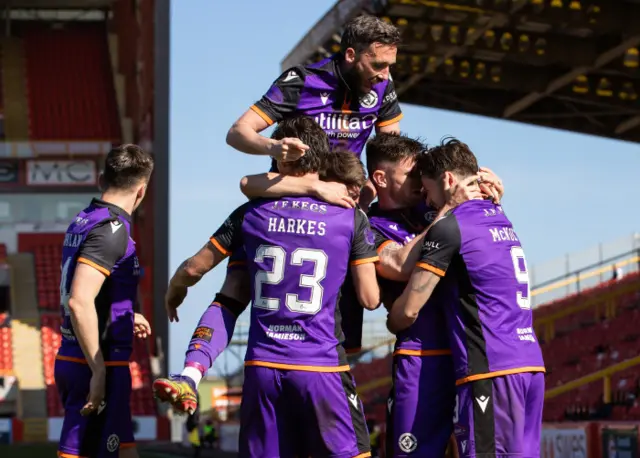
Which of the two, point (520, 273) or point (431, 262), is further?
point (520, 273)

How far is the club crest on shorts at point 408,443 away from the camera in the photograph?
5.57 metres

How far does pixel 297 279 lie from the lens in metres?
5.05

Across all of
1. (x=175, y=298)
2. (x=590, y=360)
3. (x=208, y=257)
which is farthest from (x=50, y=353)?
(x=208, y=257)

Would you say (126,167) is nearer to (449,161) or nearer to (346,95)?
(346,95)

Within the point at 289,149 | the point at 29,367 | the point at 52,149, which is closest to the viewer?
the point at 289,149

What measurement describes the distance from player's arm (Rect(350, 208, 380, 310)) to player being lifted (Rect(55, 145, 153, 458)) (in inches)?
59.1

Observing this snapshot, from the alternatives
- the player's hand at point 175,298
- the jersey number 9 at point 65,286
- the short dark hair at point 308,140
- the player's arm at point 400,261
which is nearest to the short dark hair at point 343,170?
the short dark hair at point 308,140

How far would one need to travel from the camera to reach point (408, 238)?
19.8 feet

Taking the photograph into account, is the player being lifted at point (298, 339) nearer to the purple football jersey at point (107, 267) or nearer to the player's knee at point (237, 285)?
the player's knee at point (237, 285)

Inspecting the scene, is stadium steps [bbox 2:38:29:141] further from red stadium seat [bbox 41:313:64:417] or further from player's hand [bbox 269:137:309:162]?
player's hand [bbox 269:137:309:162]

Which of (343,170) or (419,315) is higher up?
(343,170)

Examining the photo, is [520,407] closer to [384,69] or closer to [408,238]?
[408,238]

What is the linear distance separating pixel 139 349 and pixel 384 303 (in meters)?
23.3

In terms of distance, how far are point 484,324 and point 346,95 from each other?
1.63 m
